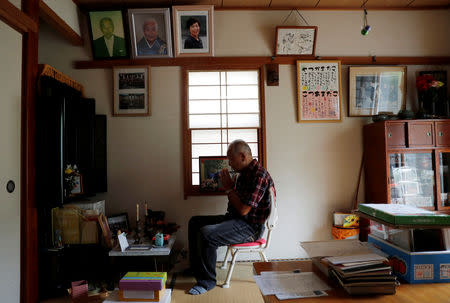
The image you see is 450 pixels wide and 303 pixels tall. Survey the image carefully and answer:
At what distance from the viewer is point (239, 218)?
8.91ft

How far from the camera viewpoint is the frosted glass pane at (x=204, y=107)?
11.4ft

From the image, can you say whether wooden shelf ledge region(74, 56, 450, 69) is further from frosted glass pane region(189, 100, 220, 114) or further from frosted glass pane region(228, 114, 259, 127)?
frosted glass pane region(228, 114, 259, 127)

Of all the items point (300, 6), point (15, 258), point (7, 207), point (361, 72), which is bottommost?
point (15, 258)

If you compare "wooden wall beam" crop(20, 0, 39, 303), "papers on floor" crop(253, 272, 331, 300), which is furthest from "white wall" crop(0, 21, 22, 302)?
"papers on floor" crop(253, 272, 331, 300)

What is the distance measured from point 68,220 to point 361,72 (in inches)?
148

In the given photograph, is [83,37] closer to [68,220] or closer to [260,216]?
[68,220]

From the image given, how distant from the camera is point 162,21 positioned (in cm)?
334

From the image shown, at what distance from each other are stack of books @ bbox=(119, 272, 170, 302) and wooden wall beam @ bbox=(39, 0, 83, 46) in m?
2.55

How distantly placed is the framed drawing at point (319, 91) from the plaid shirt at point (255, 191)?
118 cm

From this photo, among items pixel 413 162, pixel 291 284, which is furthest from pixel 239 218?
pixel 413 162

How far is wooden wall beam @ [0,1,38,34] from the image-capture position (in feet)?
6.82

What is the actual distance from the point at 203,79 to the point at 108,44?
120cm

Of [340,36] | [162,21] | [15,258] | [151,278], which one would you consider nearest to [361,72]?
[340,36]

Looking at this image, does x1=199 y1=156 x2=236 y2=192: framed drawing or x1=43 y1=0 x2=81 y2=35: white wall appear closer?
x1=43 y1=0 x2=81 y2=35: white wall
